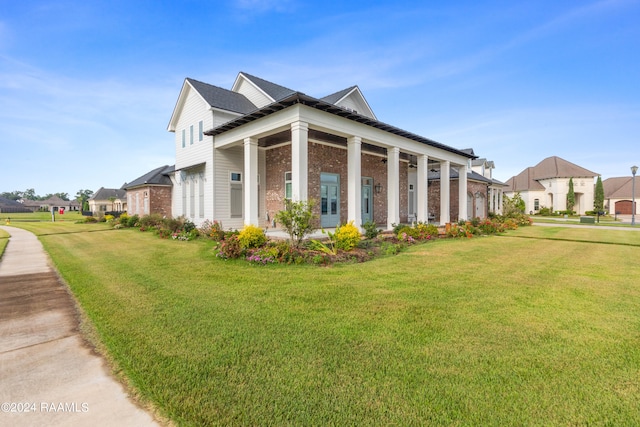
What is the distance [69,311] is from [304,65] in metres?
14.5

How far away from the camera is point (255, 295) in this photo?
16.0 feet

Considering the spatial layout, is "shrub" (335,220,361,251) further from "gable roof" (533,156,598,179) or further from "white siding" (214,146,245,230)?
"gable roof" (533,156,598,179)

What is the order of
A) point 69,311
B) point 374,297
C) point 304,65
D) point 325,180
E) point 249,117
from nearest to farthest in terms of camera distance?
1. point 69,311
2. point 374,297
3. point 249,117
4. point 325,180
5. point 304,65

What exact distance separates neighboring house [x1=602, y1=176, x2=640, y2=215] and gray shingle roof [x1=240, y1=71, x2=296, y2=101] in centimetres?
5594

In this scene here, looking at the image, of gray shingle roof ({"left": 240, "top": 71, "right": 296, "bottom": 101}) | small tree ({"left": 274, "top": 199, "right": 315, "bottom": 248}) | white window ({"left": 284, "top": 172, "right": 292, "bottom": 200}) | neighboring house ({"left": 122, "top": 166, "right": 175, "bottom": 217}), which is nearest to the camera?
small tree ({"left": 274, "top": 199, "right": 315, "bottom": 248})

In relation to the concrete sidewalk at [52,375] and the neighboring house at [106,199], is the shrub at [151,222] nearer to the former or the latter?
the concrete sidewalk at [52,375]

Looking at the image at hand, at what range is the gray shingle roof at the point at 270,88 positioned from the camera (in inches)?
571

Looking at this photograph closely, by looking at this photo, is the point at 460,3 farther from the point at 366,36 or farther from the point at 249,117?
the point at 249,117

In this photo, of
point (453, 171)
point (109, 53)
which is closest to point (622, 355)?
point (109, 53)

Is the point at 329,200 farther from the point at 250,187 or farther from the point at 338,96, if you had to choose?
the point at 338,96

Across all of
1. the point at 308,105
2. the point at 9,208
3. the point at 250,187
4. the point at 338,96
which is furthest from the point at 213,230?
the point at 9,208

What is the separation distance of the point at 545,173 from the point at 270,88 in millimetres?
46113

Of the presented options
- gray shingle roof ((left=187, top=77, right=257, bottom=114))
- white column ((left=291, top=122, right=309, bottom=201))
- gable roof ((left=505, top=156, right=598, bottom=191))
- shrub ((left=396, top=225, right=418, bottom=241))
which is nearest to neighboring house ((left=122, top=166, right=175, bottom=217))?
gray shingle roof ((left=187, top=77, right=257, bottom=114))

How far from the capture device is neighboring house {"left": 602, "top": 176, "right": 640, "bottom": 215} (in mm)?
44750
